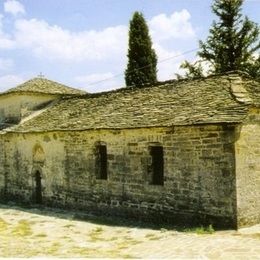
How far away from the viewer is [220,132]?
41.6ft

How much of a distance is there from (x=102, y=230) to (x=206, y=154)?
13.4ft

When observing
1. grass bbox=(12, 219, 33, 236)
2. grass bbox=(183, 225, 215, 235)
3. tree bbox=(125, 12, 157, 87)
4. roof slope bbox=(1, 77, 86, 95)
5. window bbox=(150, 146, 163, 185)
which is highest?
tree bbox=(125, 12, 157, 87)

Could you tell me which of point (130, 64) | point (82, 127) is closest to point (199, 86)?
point (82, 127)

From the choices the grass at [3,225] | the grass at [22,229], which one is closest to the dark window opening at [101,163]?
the grass at [22,229]

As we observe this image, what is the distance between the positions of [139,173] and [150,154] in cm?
85

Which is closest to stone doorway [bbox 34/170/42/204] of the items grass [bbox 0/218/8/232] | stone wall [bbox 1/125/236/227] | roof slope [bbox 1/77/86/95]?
stone wall [bbox 1/125/236/227]

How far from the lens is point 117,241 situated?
11828 millimetres

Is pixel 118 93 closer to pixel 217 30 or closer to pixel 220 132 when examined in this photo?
pixel 220 132

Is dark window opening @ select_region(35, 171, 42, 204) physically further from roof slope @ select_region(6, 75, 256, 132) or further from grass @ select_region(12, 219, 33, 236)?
grass @ select_region(12, 219, 33, 236)

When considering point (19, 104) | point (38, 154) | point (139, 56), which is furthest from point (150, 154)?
point (139, 56)

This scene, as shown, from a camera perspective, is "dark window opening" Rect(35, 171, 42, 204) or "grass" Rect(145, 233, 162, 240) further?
"dark window opening" Rect(35, 171, 42, 204)

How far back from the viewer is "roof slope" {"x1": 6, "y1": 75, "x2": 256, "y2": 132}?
13.2 metres

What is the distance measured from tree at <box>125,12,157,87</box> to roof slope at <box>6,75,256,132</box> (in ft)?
33.3

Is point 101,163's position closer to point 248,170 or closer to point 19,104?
point 248,170
